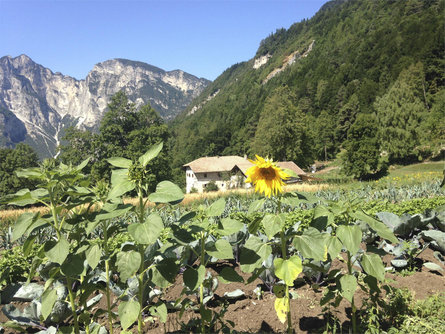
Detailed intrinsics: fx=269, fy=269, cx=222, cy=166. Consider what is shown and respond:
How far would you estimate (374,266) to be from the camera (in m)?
1.71

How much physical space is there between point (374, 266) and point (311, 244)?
521 millimetres

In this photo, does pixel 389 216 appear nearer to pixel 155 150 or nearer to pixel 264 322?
pixel 264 322

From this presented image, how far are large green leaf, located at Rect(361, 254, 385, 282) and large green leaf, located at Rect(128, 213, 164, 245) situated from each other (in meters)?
1.31

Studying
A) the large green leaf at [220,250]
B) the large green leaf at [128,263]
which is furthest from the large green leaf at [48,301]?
the large green leaf at [220,250]

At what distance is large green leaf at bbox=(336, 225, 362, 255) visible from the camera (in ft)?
5.21

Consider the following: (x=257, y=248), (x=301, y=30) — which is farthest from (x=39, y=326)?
(x=301, y=30)

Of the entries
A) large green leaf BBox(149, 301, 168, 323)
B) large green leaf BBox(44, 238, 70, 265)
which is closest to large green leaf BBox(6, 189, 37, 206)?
large green leaf BBox(44, 238, 70, 265)

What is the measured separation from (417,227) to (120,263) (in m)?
4.55

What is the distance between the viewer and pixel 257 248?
1.63 meters

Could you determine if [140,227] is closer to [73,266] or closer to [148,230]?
[148,230]

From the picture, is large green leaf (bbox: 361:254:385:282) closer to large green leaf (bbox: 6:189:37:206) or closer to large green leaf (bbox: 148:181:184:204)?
large green leaf (bbox: 148:181:184:204)

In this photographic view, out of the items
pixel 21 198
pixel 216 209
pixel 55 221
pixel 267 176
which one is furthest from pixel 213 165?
pixel 21 198

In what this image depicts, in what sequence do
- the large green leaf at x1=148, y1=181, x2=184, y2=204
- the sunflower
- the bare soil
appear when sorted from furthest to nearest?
the bare soil < the sunflower < the large green leaf at x1=148, y1=181, x2=184, y2=204

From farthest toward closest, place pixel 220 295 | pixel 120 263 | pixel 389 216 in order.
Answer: pixel 389 216 < pixel 220 295 < pixel 120 263
